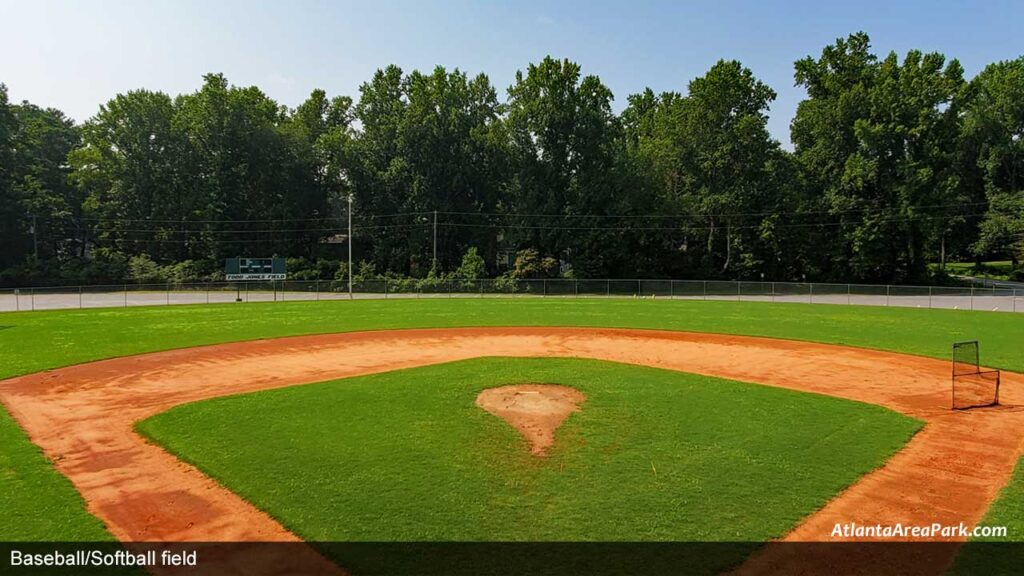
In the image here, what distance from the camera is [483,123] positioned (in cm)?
7500

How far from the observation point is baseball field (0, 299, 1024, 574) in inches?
296

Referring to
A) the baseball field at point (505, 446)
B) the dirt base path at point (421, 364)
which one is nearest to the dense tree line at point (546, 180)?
the dirt base path at point (421, 364)

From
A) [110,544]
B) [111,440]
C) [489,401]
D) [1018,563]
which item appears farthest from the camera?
[489,401]

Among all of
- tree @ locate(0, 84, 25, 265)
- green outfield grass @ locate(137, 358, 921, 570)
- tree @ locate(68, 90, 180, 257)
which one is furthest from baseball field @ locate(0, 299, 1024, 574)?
tree @ locate(0, 84, 25, 265)

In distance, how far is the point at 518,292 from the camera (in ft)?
196

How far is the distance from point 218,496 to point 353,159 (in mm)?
70336

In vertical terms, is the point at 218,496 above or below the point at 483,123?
below

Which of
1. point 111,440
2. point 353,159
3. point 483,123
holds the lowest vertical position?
point 111,440

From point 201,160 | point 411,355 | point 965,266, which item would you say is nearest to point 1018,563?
point 411,355

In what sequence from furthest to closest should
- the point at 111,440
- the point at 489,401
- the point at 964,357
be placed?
the point at 964,357, the point at 489,401, the point at 111,440

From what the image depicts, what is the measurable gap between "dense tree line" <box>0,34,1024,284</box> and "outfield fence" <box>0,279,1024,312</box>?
5.21 m

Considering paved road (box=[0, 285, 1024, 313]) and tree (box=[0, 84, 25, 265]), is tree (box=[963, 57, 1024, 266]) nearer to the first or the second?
paved road (box=[0, 285, 1024, 313])

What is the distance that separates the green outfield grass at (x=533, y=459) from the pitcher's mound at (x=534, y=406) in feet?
0.97

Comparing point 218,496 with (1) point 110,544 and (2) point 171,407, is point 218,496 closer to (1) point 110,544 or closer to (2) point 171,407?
(1) point 110,544
